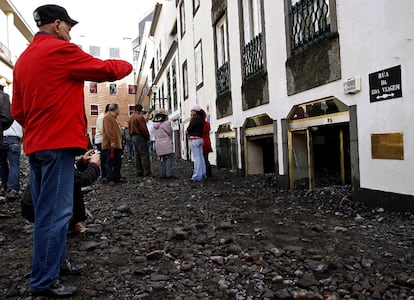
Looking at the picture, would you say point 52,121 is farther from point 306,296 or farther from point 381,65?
point 381,65

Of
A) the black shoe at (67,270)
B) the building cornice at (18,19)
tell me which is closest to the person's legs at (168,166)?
the black shoe at (67,270)

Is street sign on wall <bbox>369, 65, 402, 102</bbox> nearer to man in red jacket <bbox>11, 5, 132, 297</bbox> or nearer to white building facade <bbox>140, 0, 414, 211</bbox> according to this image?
white building facade <bbox>140, 0, 414, 211</bbox>

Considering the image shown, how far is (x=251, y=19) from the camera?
8.98m

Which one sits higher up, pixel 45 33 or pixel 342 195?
pixel 45 33

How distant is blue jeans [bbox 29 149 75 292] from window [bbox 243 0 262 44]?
6.81m

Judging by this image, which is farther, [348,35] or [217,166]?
[217,166]

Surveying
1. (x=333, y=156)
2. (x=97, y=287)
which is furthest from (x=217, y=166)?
(x=97, y=287)

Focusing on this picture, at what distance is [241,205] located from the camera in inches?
231

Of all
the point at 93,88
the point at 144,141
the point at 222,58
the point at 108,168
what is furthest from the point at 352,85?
the point at 93,88

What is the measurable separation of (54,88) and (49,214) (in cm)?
84

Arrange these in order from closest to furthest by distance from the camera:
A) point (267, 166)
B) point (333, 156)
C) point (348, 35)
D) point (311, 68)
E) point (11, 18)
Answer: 1. point (348, 35)
2. point (311, 68)
3. point (333, 156)
4. point (267, 166)
5. point (11, 18)

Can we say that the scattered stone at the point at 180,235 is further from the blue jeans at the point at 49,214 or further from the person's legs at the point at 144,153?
the person's legs at the point at 144,153

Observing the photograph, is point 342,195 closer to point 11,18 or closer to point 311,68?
point 311,68

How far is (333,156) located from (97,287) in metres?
6.29
